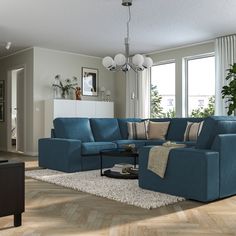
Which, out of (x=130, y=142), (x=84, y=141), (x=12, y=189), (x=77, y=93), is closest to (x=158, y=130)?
(x=130, y=142)

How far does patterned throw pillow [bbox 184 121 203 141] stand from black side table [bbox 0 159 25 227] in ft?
12.9

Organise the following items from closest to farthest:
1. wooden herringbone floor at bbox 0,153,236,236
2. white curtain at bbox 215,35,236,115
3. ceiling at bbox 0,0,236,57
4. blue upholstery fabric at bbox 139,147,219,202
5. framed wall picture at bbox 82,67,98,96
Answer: wooden herringbone floor at bbox 0,153,236,236
blue upholstery fabric at bbox 139,147,219,202
ceiling at bbox 0,0,236,57
white curtain at bbox 215,35,236,115
framed wall picture at bbox 82,67,98,96

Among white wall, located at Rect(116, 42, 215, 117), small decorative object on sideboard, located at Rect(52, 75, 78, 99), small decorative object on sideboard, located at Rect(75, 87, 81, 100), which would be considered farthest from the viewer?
small decorative object on sideboard, located at Rect(75, 87, 81, 100)

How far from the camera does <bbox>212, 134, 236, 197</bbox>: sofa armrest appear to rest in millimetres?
3639

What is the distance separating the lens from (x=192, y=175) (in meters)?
3.58

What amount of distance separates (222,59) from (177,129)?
1.77 metres

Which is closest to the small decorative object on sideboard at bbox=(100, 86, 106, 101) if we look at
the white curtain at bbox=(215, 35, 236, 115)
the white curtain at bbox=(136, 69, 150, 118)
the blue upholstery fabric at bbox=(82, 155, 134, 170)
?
the white curtain at bbox=(136, 69, 150, 118)

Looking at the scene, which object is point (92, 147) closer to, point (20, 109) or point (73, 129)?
point (73, 129)

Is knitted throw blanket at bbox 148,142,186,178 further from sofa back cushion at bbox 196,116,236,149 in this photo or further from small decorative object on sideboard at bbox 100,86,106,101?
small decorative object on sideboard at bbox 100,86,106,101

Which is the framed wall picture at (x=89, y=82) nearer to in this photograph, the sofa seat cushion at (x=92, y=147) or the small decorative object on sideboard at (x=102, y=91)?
the small decorative object on sideboard at (x=102, y=91)

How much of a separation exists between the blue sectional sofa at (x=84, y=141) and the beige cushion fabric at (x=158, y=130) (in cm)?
9

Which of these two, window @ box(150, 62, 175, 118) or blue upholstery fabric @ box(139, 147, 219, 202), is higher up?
window @ box(150, 62, 175, 118)

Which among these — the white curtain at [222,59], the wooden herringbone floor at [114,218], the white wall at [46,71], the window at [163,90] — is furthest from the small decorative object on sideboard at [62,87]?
the wooden herringbone floor at [114,218]

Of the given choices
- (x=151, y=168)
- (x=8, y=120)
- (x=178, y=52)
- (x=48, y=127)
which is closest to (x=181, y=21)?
(x=178, y=52)
